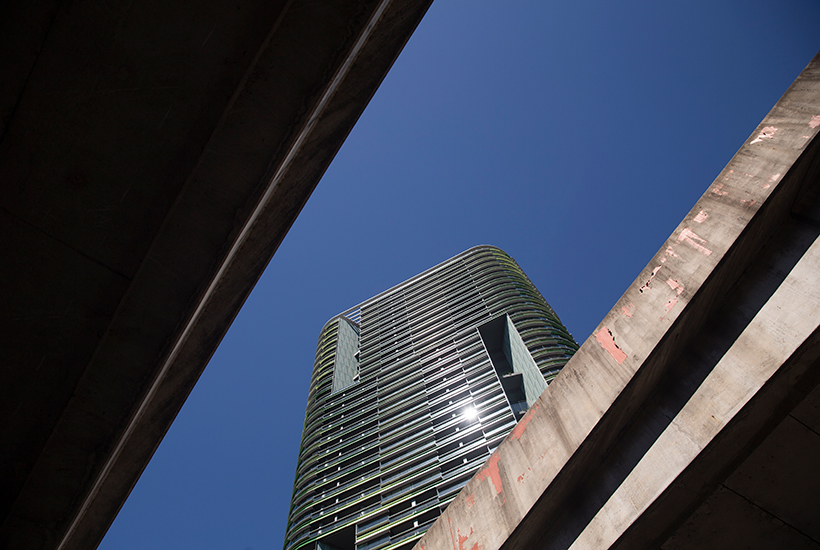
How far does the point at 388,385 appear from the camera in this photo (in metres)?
49.4

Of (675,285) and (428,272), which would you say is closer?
(675,285)

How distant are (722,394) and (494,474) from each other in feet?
5.44

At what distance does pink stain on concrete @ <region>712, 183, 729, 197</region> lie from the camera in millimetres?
3036

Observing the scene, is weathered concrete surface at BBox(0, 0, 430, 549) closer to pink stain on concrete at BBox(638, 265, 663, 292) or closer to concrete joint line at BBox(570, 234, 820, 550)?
pink stain on concrete at BBox(638, 265, 663, 292)

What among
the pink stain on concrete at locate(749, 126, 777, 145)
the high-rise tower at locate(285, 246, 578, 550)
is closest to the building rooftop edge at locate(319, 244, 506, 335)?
the high-rise tower at locate(285, 246, 578, 550)

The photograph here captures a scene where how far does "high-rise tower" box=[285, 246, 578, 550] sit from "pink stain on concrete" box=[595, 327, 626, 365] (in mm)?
33506

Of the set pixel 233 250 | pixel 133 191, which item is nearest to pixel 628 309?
pixel 233 250

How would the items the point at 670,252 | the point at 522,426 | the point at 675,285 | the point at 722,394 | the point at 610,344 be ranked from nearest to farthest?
the point at 722,394, the point at 675,285, the point at 610,344, the point at 670,252, the point at 522,426

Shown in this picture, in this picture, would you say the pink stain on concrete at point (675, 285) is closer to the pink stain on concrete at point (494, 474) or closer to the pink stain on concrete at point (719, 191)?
the pink stain on concrete at point (719, 191)

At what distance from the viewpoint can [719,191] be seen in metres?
3.08

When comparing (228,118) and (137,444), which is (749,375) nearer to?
(228,118)

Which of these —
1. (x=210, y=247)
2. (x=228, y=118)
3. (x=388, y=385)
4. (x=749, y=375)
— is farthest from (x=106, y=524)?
(x=388, y=385)

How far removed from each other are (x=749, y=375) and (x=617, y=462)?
1024mm

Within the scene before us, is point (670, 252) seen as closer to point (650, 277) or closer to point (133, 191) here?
point (650, 277)
